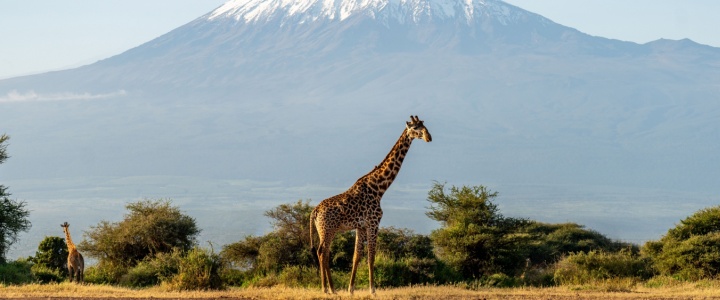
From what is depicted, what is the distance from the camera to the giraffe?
22359 mm

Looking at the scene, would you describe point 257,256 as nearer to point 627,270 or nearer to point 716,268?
point 627,270

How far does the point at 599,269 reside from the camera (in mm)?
30719

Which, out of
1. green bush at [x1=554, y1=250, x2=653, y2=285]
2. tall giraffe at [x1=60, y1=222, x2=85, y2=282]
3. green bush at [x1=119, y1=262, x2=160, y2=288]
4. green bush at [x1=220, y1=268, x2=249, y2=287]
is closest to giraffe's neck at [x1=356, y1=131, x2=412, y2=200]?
green bush at [x1=220, y1=268, x2=249, y2=287]

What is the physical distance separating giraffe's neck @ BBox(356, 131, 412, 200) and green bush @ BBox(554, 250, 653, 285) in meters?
8.10

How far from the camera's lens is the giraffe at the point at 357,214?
2236 cm

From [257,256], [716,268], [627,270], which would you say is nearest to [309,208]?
[257,256]

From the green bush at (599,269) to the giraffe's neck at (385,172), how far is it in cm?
810

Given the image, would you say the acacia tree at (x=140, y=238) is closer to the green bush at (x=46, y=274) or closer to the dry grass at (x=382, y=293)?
the green bush at (x=46, y=274)

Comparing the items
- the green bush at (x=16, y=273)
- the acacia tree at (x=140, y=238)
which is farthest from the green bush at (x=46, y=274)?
the acacia tree at (x=140, y=238)

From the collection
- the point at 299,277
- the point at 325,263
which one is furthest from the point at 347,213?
the point at 299,277

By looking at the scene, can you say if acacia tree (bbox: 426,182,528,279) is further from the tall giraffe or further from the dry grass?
the tall giraffe

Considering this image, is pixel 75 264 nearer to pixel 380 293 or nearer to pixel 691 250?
pixel 380 293

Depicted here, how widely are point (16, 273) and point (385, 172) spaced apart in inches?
489

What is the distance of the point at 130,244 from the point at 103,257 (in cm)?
123
